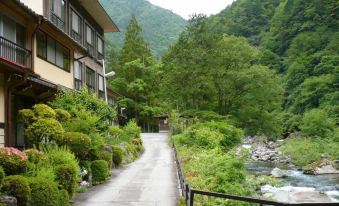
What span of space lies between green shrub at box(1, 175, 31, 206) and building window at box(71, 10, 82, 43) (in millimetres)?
19614

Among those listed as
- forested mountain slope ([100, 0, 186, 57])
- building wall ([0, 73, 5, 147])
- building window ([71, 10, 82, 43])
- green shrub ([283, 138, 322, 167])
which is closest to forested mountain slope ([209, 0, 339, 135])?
forested mountain slope ([100, 0, 186, 57])

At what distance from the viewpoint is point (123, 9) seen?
12694cm

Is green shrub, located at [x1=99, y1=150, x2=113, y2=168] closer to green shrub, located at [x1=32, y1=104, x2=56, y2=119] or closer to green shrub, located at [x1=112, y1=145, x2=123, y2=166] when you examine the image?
green shrub, located at [x1=112, y1=145, x2=123, y2=166]

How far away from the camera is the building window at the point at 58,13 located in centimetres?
2360

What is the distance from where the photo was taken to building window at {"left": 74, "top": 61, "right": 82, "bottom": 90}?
27.7 m

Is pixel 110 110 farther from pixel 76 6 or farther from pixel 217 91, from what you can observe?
pixel 217 91

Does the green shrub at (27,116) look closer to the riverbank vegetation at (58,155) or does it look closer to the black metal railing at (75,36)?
the riverbank vegetation at (58,155)

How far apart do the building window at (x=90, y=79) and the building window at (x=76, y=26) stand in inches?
133

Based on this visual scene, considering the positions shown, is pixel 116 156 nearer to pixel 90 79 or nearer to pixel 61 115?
pixel 61 115

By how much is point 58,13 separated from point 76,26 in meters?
4.16

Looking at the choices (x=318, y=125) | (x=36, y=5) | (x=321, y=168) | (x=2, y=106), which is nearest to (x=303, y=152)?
(x=321, y=168)

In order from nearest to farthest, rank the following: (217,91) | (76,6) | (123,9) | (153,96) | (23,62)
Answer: (23,62) → (76,6) → (217,91) → (153,96) → (123,9)

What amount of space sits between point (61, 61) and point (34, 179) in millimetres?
15297

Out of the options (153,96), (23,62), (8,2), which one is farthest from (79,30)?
(153,96)
